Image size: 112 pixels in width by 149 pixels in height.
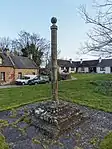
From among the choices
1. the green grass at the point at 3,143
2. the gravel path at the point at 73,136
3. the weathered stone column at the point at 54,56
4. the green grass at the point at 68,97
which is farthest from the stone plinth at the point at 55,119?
the green grass at the point at 68,97

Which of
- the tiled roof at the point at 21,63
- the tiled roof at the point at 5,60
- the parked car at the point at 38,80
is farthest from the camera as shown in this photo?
the tiled roof at the point at 21,63

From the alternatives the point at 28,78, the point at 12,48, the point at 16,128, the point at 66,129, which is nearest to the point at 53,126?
the point at 66,129

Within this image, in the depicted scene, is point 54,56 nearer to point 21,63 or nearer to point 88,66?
point 21,63

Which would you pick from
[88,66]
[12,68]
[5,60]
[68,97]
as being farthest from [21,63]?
[88,66]

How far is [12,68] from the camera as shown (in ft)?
117

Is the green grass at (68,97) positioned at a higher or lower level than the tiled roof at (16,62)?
lower

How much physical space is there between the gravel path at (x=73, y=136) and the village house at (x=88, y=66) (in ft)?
192

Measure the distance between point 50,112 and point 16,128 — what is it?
126cm

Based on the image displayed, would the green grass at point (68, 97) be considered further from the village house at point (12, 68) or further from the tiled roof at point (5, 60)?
the tiled roof at point (5, 60)

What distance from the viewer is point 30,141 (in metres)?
5.66

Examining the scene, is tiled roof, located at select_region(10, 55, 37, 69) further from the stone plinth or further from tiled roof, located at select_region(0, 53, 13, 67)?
Result: the stone plinth

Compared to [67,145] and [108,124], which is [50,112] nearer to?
[67,145]

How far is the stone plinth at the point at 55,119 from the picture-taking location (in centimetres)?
605

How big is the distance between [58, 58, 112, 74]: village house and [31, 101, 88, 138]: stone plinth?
2296 inches
